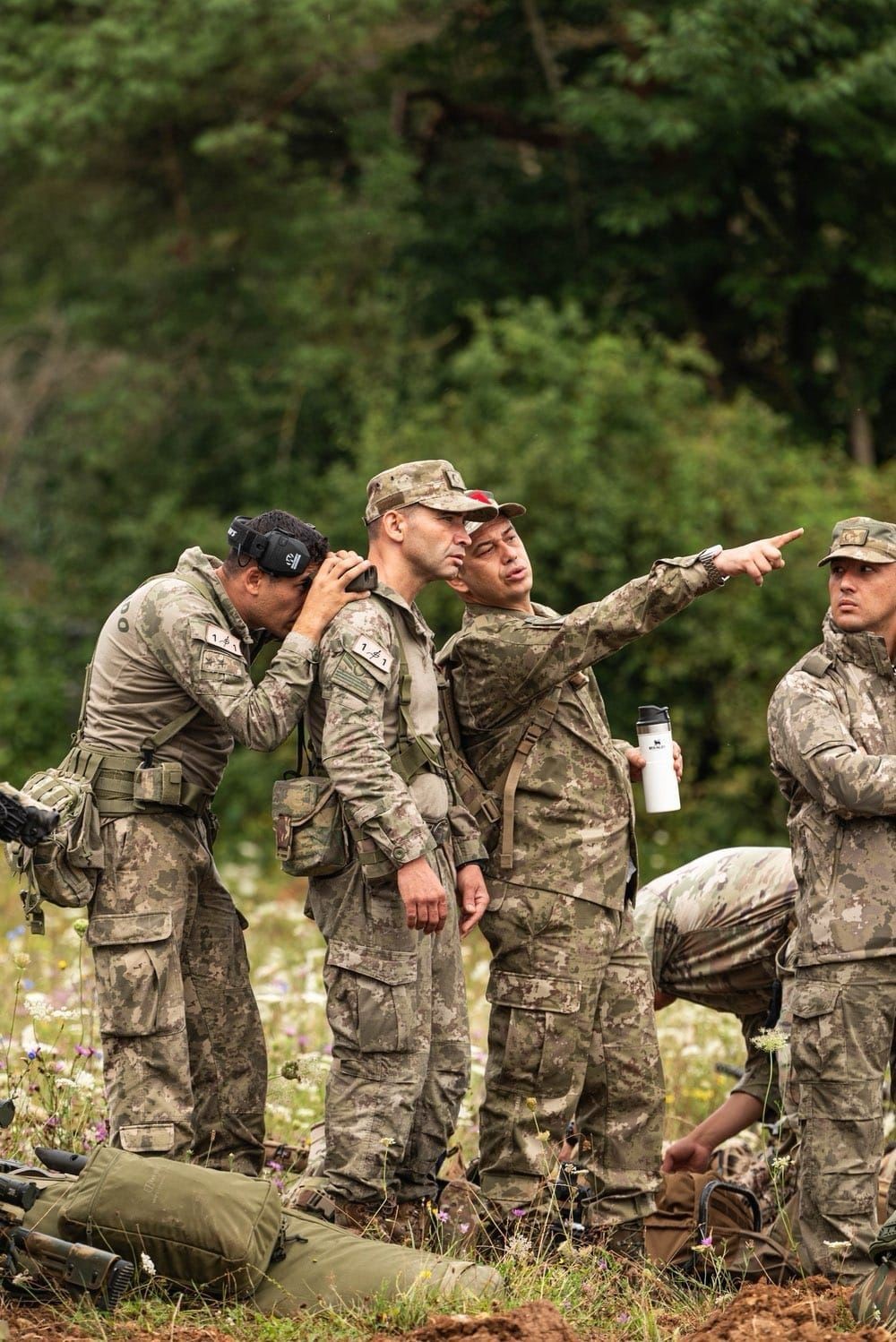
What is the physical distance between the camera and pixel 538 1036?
5602 millimetres

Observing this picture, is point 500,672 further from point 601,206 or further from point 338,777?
point 601,206

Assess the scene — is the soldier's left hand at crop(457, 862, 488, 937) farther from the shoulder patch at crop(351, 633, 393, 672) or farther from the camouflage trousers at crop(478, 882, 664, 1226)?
the shoulder patch at crop(351, 633, 393, 672)

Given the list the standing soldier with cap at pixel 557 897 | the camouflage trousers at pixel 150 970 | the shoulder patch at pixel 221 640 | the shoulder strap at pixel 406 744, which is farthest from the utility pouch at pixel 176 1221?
the shoulder patch at pixel 221 640

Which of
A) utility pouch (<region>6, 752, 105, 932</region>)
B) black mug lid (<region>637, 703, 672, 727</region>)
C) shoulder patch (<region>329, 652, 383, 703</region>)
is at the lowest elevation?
black mug lid (<region>637, 703, 672, 727</region>)

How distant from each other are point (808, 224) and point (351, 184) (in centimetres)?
490

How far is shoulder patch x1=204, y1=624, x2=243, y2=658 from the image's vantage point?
17.0 ft

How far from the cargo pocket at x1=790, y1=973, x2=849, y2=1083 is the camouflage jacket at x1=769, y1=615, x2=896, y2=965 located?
0.10 meters

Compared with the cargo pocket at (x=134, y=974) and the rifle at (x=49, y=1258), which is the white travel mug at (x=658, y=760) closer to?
the cargo pocket at (x=134, y=974)

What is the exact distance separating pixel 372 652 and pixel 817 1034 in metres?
1.80

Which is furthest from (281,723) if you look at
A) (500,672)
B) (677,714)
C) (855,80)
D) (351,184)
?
(351,184)

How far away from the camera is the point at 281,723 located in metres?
5.16

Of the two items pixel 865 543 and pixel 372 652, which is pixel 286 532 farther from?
pixel 865 543

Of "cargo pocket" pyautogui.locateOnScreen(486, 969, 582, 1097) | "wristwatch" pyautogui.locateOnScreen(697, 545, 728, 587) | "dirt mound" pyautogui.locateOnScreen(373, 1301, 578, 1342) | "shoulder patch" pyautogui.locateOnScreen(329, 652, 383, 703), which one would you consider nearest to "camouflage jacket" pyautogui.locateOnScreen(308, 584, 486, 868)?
"shoulder patch" pyautogui.locateOnScreen(329, 652, 383, 703)

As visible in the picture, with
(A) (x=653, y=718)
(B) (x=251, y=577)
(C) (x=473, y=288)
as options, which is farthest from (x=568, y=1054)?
(C) (x=473, y=288)
